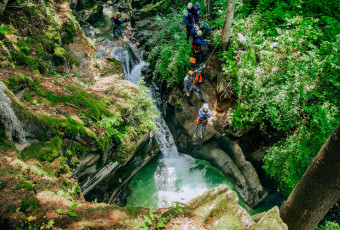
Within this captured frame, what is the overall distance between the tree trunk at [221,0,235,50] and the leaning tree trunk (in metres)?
6.81

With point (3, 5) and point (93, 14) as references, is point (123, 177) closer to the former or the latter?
point (3, 5)

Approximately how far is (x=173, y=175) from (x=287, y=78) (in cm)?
733

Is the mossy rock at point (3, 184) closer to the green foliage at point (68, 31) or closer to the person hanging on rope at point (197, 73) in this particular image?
the person hanging on rope at point (197, 73)

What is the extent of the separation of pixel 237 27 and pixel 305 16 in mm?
2916

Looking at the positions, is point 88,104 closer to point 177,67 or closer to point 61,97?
point 61,97

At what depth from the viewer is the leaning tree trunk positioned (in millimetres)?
3137

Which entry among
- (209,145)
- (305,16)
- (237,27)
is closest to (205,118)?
(209,145)

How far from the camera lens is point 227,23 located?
8.49m

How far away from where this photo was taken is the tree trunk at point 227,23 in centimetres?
793

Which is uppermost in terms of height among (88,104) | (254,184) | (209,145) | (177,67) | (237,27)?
(237,27)

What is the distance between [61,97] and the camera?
640cm

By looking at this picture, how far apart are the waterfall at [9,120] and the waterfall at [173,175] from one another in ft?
23.1

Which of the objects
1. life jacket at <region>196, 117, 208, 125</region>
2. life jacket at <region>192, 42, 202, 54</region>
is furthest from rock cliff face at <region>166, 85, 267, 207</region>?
life jacket at <region>192, 42, 202, 54</region>

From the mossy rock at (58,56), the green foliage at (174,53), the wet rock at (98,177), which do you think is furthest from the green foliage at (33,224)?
the green foliage at (174,53)
